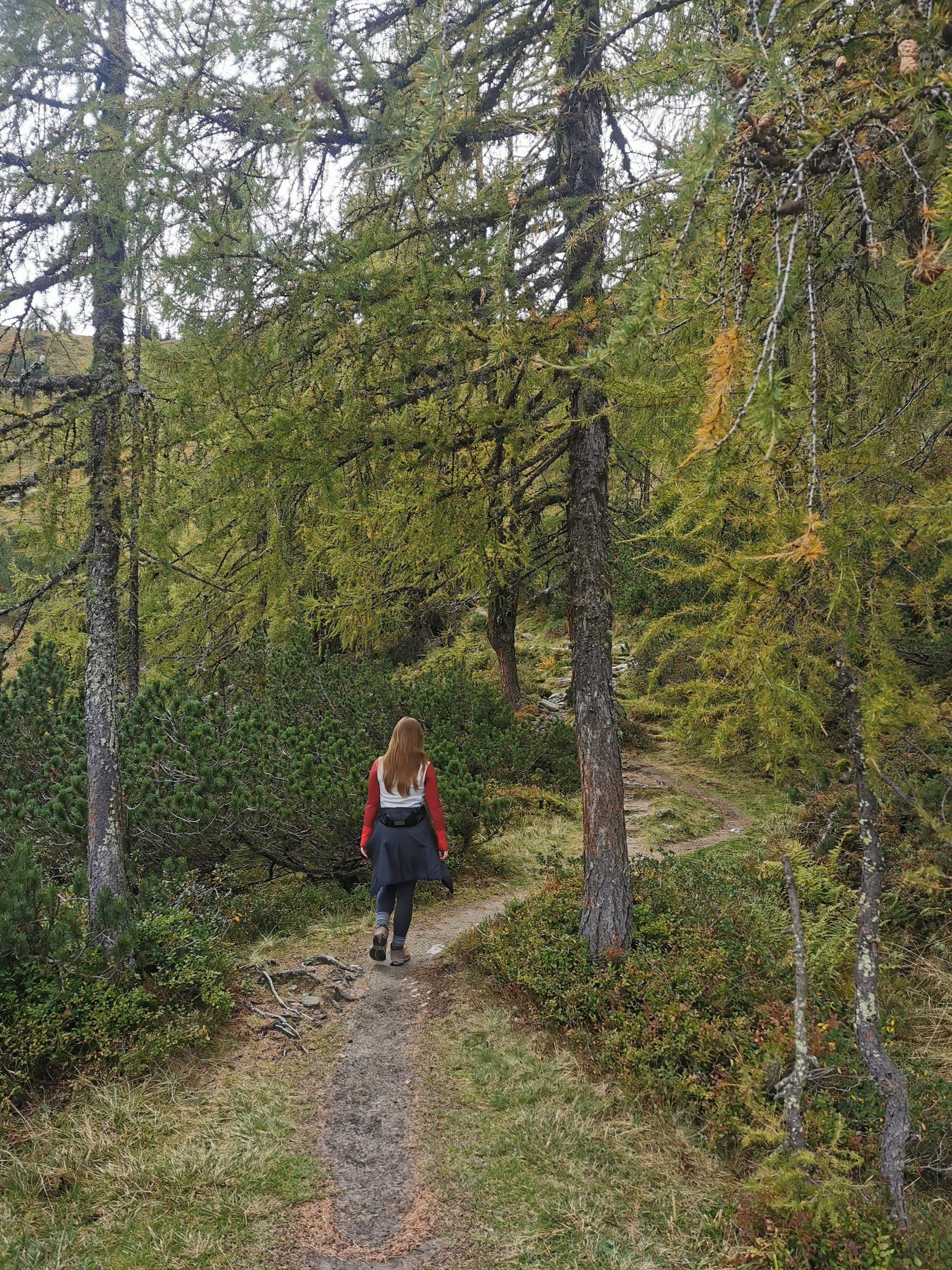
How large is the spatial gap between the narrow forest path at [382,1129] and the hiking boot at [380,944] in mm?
165

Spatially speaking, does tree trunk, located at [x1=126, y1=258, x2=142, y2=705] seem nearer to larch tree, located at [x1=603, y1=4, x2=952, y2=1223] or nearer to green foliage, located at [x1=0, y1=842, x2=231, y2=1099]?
green foliage, located at [x1=0, y1=842, x2=231, y2=1099]

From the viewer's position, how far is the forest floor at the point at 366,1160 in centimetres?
353

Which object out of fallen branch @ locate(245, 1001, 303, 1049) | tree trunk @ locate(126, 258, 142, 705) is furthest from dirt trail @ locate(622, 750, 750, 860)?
tree trunk @ locate(126, 258, 142, 705)

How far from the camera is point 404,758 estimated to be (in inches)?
235

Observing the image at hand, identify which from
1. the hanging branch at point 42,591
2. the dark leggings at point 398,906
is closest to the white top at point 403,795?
the dark leggings at point 398,906

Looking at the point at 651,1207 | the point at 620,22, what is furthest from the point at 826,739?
the point at 620,22

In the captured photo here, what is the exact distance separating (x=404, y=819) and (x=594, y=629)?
2183mm

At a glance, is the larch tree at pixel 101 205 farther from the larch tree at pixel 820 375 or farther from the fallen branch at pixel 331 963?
the larch tree at pixel 820 375

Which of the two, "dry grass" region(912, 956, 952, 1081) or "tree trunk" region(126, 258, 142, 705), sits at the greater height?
"tree trunk" region(126, 258, 142, 705)

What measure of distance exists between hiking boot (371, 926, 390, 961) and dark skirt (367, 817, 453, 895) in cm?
45

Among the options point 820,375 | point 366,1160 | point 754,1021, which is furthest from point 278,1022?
point 820,375

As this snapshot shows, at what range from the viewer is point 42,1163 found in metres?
3.89

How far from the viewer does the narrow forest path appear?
3535mm

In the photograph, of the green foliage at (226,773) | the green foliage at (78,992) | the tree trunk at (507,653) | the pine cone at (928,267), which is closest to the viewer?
the pine cone at (928,267)
